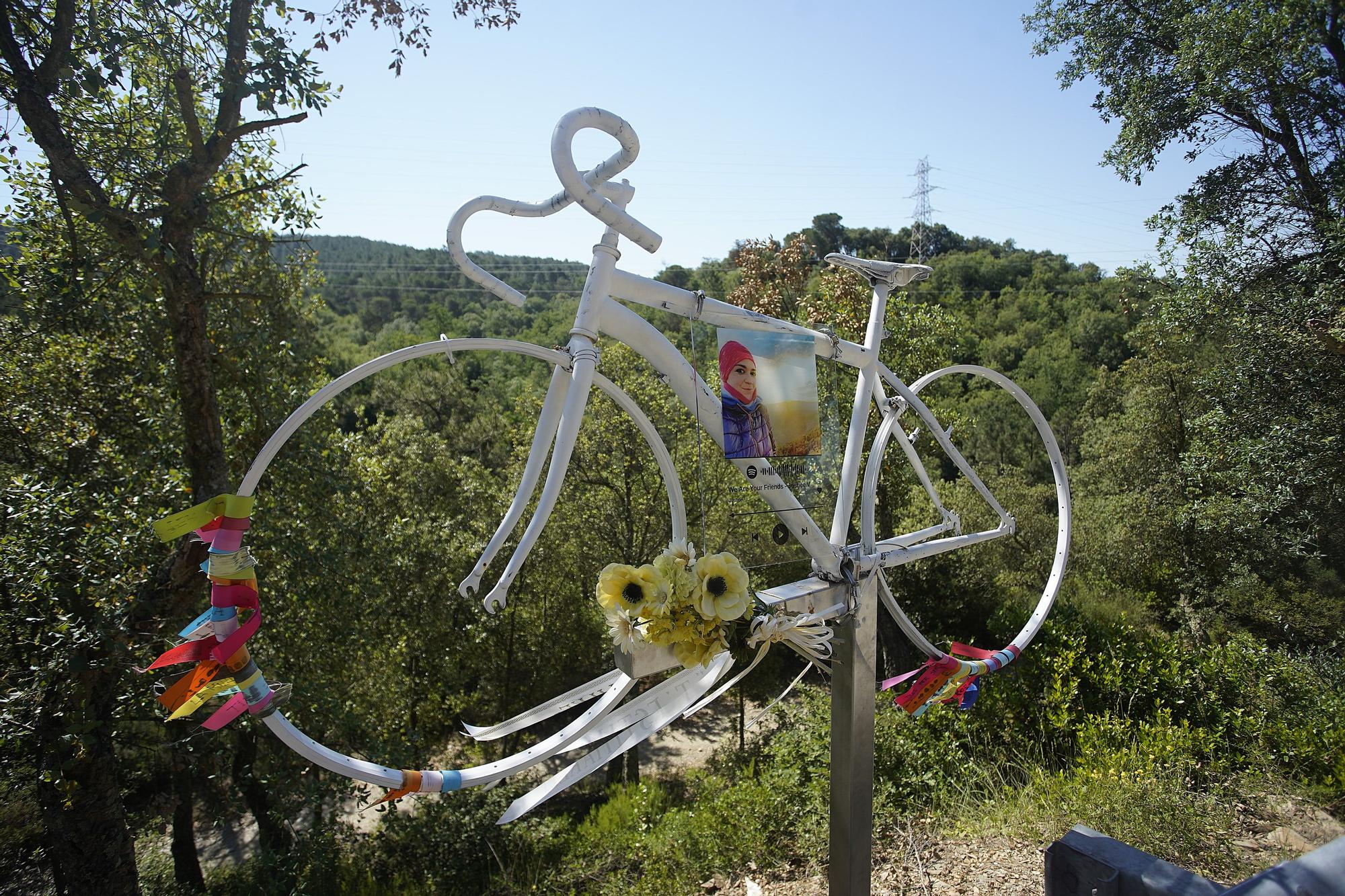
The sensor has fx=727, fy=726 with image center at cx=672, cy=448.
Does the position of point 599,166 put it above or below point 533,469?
above

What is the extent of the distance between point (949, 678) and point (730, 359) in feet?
6.23

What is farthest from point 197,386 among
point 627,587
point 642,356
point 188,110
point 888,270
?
point 888,270

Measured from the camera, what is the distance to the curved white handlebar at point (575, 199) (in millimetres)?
2236

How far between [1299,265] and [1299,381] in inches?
43.4

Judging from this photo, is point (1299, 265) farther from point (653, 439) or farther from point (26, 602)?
point (26, 602)

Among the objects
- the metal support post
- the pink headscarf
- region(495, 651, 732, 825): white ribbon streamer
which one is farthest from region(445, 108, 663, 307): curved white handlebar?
the metal support post

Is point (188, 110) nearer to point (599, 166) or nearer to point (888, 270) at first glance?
point (599, 166)

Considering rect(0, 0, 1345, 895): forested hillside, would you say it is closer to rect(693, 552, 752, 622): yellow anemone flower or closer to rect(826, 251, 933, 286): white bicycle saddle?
rect(693, 552, 752, 622): yellow anemone flower

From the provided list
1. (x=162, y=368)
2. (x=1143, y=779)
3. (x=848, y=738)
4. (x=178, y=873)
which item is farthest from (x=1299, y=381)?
(x=178, y=873)

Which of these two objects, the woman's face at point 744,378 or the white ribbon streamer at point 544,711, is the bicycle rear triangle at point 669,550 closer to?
the white ribbon streamer at point 544,711

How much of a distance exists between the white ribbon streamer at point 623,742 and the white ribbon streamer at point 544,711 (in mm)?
180

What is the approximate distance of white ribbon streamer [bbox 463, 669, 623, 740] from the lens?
234cm

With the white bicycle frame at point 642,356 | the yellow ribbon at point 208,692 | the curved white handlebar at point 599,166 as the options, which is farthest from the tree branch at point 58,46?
the yellow ribbon at point 208,692

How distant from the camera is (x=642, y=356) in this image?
2.79m
